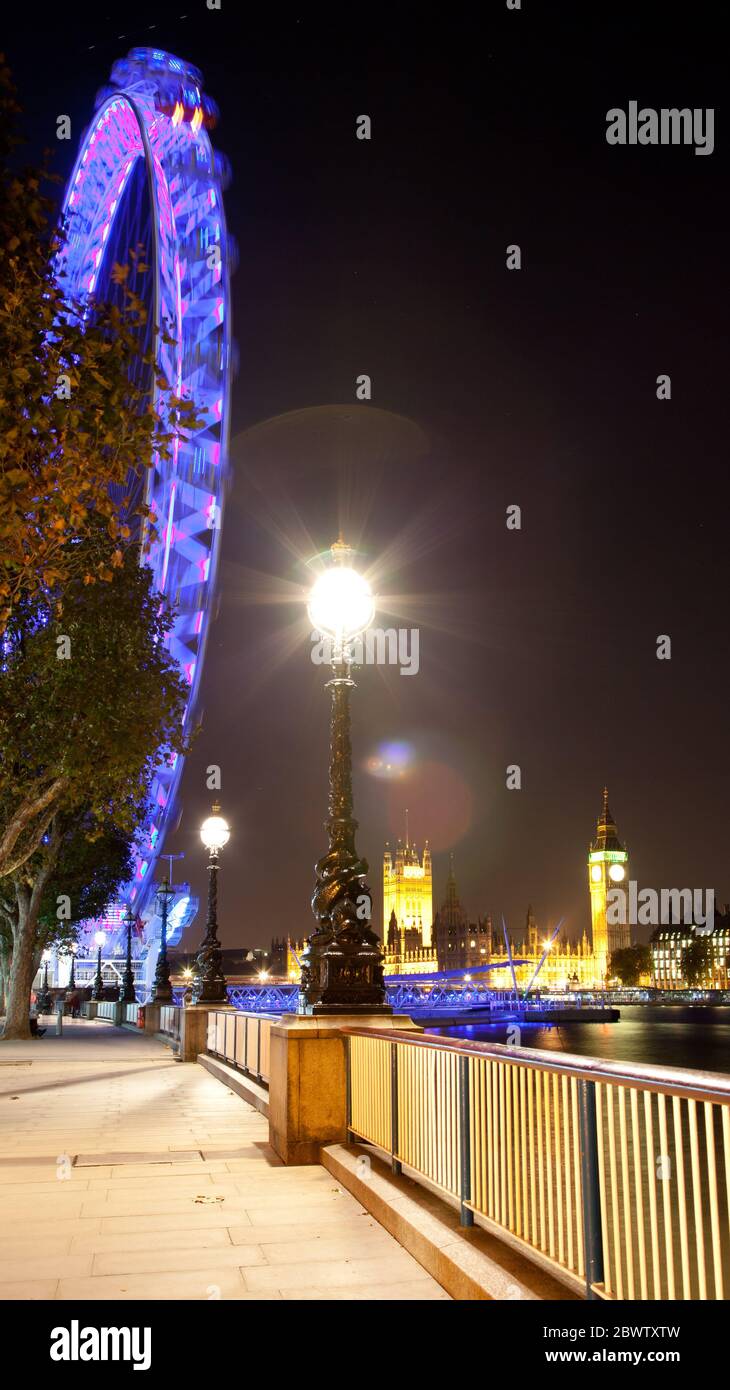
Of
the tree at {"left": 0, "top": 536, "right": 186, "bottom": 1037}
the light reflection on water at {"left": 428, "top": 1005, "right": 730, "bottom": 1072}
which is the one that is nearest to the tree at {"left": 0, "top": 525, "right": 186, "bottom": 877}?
the tree at {"left": 0, "top": 536, "right": 186, "bottom": 1037}

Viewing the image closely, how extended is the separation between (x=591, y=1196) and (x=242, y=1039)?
1546cm

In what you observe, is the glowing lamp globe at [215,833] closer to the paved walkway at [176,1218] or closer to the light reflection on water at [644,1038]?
the paved walkway at [176,1218]

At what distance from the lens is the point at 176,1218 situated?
8.18 metres

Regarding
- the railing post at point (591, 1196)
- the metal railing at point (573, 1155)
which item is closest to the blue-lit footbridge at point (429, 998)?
the metal railing at point (573, 1155)

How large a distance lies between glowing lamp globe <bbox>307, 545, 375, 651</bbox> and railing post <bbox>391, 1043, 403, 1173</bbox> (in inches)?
199

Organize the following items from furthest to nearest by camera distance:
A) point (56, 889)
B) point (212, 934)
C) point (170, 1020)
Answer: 1. point (56, 889)
2. point (170, 1020)
3. point (212, 934)

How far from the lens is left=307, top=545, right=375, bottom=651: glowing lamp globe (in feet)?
40.3

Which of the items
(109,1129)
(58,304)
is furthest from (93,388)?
(109,1129)

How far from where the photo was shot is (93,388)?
9883 millimetres

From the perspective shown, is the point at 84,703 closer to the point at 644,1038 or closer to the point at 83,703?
the point at 83,703

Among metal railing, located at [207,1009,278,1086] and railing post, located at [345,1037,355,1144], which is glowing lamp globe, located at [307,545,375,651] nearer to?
railing post, located at [345,1037,355,1144]

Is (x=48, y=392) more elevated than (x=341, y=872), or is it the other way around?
(x=48, y=392)
